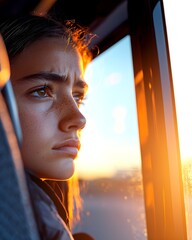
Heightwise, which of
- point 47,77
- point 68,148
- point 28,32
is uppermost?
point 28,32

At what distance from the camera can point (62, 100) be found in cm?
129

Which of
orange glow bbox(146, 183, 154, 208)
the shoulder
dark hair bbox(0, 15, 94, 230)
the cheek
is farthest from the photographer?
orange glow bbox(146, 183, 154, 208)

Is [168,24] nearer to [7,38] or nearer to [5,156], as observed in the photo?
[7,38]

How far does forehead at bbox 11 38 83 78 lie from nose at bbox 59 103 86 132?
14cm

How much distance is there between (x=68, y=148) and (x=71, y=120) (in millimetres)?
91

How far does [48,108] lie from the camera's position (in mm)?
1271

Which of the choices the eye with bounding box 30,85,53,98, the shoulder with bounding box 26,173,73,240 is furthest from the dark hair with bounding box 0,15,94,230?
the shoulder with bounding box 26,173,73,240

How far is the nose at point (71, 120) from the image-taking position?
124 cm

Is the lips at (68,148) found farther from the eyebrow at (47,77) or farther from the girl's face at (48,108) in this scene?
the eyebrow at (47,77)

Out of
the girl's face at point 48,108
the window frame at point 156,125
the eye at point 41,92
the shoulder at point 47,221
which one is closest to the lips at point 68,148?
the girl's face at point 48,108

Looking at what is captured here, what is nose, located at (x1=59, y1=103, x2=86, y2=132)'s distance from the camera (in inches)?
48.8

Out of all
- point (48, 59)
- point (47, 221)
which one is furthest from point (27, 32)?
point (47, 221)

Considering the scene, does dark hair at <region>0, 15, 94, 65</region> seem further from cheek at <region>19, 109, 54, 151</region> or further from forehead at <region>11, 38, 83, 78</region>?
cheek at <region>19, 109, 54, 151</region>

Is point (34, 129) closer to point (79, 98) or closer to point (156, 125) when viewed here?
point (79, 98)
